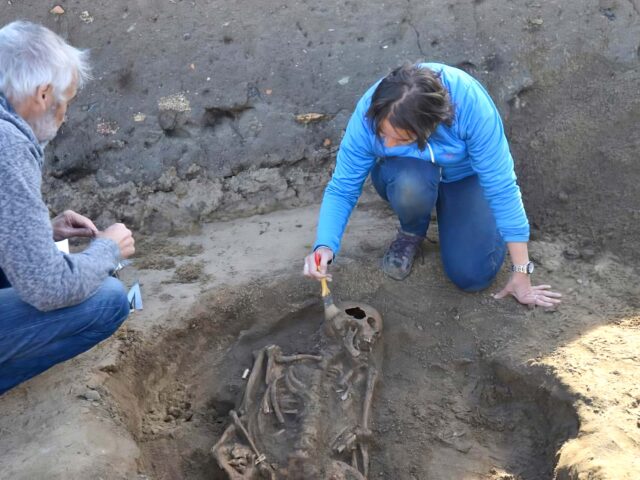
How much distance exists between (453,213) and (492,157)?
585mm

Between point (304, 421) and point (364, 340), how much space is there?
21.9 inches

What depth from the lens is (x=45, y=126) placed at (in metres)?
2.70

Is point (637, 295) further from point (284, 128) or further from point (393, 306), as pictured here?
point (284, 128)

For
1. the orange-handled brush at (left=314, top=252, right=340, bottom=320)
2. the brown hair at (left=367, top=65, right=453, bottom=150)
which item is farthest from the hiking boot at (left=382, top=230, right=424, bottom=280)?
the brown hair at (left=367, top=65, right=453, bottom=150)

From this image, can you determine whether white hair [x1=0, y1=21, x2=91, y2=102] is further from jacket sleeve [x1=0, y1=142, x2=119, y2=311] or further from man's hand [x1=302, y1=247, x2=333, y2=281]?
man's hand [x1=302, y1=247, x2=333, y2=281]

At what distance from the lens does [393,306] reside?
3.92 m

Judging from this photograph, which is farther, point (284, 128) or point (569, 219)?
point (284, 128)

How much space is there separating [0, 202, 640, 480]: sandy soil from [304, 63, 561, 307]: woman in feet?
0.69

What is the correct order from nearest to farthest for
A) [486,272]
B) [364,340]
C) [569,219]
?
[364,340] → [486,272] → [569,219]

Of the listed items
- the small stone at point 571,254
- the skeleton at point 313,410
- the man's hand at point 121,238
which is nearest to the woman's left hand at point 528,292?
the small stone at point 571,254

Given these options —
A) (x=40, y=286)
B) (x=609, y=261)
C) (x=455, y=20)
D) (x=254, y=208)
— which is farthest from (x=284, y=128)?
(x=40, y=286)

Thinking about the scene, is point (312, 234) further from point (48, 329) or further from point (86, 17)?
point (86, 17)

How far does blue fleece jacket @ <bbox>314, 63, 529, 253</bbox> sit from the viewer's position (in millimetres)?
3324

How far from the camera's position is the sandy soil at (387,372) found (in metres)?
3.01
